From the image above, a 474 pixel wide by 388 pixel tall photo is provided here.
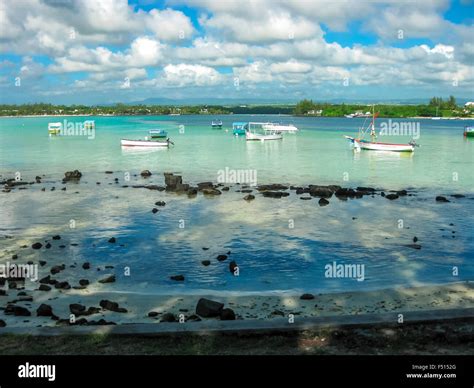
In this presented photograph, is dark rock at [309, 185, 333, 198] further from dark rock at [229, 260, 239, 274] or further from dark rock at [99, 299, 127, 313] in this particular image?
dark rock at [99, 299, 127, 313]

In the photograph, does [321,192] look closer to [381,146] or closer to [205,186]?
[205,186]

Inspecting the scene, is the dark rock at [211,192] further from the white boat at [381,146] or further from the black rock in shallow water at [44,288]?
the white boat at [381,146]

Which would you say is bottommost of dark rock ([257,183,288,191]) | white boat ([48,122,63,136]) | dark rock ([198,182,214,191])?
dark rock ([257,183,288,191])

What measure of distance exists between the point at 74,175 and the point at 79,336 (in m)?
35.3

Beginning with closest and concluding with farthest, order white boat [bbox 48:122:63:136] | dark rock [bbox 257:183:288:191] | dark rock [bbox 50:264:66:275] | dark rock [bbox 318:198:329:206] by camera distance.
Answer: dark rock [bbox 50:264:66:275]
dark rock [bbox 318:198:329:206]
dark rock [bbox 257:183:288:191]
white boat [bbox 48:122:63:136]

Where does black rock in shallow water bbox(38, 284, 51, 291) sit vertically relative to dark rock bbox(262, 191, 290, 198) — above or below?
below

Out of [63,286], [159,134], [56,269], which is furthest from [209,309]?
[159,134]

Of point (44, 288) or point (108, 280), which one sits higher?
point (44, 288)

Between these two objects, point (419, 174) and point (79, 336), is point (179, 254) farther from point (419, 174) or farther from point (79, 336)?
point (419, 174)

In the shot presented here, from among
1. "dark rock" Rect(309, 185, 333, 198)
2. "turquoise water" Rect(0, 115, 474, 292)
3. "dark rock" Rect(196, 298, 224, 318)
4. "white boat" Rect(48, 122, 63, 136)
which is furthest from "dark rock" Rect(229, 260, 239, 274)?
"white boat" Rect(48, 122, 63, 136)

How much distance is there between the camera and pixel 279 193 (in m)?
32.2

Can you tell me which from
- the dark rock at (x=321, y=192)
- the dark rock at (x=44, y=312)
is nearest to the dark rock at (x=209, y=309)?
the dark rock at (x=44, y=312)
